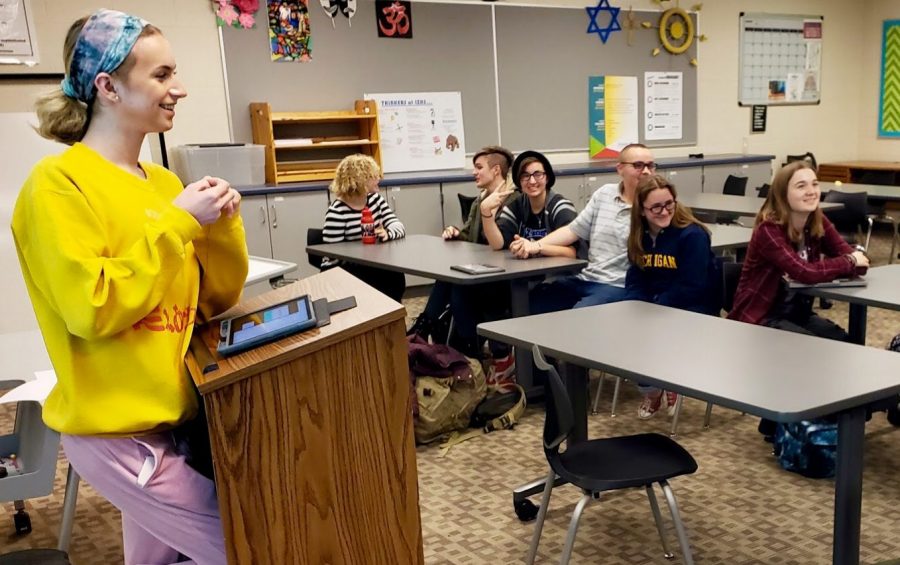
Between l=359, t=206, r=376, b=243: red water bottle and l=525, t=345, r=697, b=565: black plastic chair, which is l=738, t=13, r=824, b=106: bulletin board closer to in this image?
l=359, t=206, r=376, b=243: red water bottle

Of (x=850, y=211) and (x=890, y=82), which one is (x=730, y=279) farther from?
(x=890, y=82)

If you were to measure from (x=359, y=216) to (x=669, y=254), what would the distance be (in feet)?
6.24

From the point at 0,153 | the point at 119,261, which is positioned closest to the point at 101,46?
the point at 119,261

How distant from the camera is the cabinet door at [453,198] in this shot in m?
6.12

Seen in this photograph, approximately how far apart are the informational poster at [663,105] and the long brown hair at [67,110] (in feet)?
22.3

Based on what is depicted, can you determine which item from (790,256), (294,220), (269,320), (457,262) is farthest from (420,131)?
(269,320)

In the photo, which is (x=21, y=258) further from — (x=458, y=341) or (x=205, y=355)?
(x=458, y=341)

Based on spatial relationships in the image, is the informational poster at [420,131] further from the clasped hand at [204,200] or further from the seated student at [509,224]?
the clasped hand at [204,200]

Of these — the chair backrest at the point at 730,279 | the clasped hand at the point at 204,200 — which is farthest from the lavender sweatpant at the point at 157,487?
the chair backrest at the point at 730,279

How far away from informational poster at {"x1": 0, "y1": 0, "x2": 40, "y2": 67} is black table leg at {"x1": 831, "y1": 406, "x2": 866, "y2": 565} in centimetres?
490

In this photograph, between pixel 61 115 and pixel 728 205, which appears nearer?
pixel 61 115

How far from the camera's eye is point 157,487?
1250 mm

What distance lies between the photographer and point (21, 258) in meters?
1.20

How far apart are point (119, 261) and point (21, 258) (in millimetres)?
180
